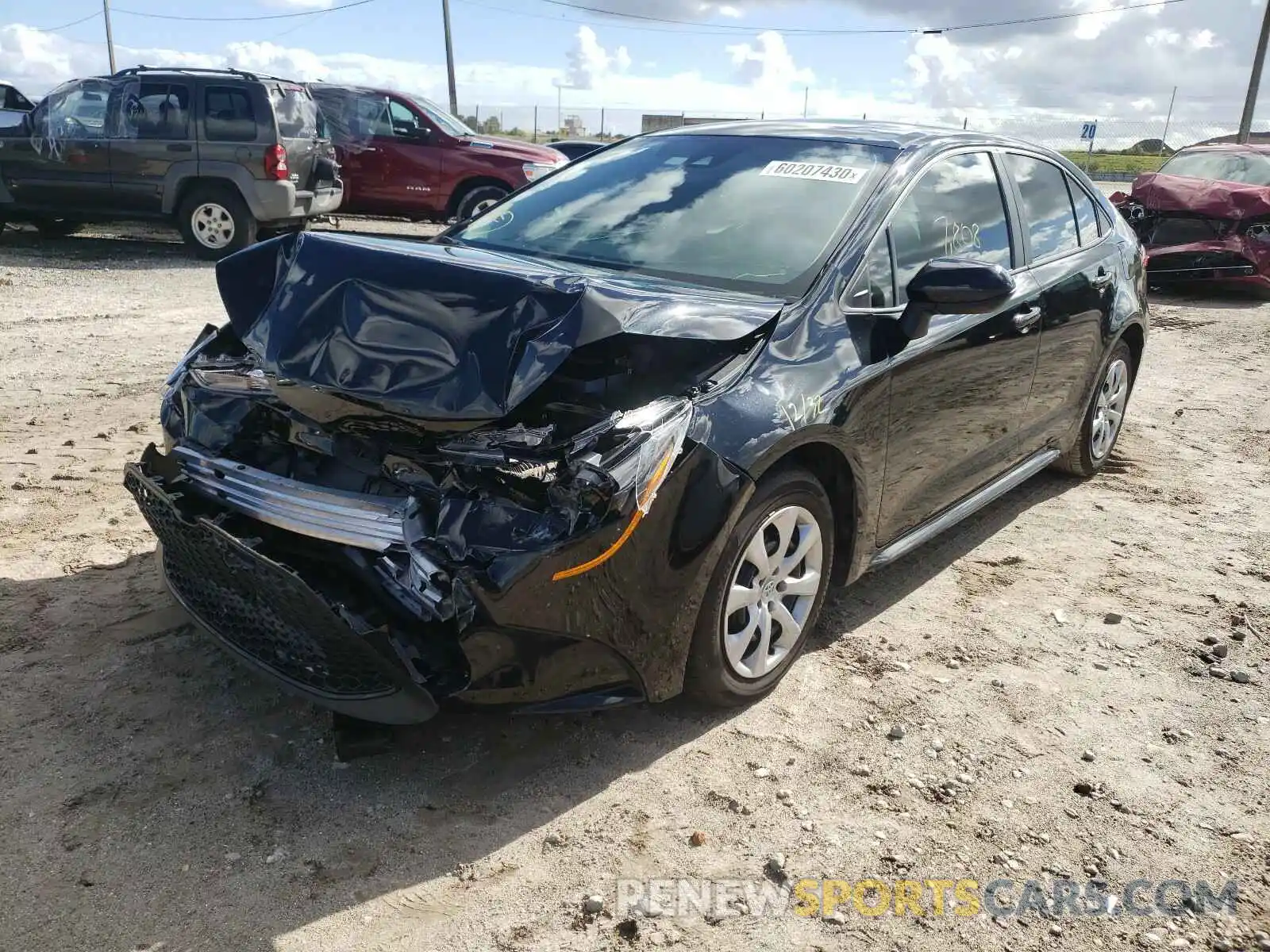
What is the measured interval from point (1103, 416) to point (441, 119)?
1061 centimetres

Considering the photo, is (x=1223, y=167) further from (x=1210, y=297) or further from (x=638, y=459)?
(x=638, y=459)

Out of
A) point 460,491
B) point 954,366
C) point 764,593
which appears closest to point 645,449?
point 460,491

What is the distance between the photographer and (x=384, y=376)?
8.57 ft

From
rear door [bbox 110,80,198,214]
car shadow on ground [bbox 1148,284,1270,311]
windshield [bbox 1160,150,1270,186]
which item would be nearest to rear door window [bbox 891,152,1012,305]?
car shadow on ground [bbox 1148,284,1270,311]

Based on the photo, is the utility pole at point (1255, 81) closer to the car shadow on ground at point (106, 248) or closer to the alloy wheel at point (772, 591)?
the car shadow on ground at point (106, 248)

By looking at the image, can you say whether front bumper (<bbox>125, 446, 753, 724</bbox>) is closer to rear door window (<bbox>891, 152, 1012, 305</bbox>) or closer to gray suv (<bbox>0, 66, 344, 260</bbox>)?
rear door window (<bbox>891, 152, 1012, 305</bbox>)

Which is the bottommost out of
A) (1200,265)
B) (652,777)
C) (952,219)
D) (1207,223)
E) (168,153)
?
(652,777)

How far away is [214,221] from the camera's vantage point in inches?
457

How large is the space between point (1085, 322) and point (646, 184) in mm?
2243

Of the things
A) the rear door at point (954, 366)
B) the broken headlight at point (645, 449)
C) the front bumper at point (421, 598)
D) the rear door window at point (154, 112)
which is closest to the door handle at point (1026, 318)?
the rear door at point (954, 366)

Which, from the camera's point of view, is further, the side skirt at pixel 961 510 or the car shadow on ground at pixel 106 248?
the car shadow on ground at pixel 106 248

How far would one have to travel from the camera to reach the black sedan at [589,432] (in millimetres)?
2488

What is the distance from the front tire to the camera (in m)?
2.89

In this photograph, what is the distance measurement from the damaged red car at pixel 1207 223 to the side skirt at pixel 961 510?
7.53 metres
